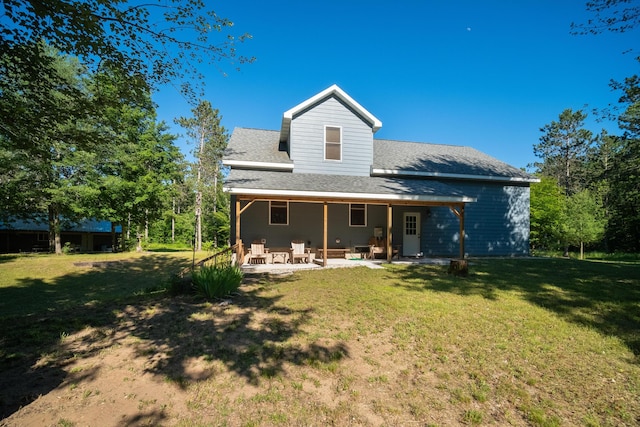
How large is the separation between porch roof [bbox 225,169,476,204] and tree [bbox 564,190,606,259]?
54.6 feet

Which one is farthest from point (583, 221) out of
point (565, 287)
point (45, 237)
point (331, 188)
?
point (45, 237)

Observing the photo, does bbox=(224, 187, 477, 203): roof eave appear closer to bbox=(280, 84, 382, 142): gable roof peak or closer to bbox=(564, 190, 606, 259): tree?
bbox=(280, 84, 382, 142): gable roof peak

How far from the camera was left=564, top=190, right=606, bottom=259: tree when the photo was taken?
860 inches

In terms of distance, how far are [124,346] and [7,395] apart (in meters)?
1.26

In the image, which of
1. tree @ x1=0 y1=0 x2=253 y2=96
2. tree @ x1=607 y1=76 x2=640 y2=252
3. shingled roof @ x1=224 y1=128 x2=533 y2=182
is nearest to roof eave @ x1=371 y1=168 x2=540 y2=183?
shingled roof @ x1=224 y1=128 x2=533 y2=182

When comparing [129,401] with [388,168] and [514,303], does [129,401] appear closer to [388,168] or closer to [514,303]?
[514,303]

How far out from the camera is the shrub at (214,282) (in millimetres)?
6379

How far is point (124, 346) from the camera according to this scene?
14.3 ft

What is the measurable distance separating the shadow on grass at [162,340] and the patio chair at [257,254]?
13.6 ft

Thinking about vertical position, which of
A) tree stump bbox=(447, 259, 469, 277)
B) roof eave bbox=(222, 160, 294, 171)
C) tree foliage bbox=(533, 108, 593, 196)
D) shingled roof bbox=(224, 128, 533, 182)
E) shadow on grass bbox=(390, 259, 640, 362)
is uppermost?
tree foliage bbox=(533, 108, 593, 196)

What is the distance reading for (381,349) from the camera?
14.0 feet

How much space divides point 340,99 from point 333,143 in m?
2.05

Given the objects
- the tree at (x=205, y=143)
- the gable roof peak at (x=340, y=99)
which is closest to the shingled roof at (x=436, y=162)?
the gable roof peak at (x=340, y=99)

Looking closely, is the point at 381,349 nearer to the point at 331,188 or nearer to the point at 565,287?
the point at 565,287
